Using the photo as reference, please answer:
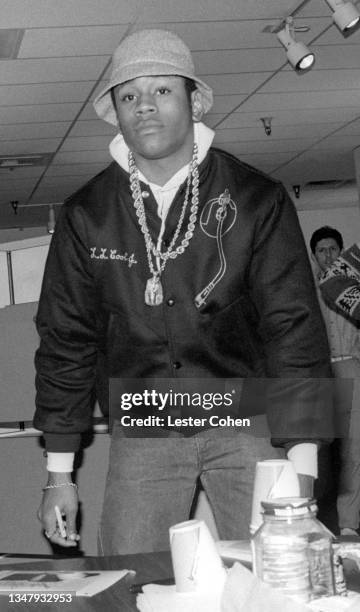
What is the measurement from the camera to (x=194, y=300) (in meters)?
1.80

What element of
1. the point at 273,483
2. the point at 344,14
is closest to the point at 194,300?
the point at 273,483

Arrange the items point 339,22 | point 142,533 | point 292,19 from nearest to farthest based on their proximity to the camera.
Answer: point 142,533
point 339,22
point 292,19

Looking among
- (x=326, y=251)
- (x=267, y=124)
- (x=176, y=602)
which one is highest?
(x=267, y=124)

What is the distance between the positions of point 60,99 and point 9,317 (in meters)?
3.83

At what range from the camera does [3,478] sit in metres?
3.79

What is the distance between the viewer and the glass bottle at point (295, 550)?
42.6 inches

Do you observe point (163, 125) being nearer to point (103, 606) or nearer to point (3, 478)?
point (103, 606)

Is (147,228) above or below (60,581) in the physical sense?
above

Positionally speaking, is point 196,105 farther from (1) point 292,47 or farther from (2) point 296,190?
→ (2) point 296,190

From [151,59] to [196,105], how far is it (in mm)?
143

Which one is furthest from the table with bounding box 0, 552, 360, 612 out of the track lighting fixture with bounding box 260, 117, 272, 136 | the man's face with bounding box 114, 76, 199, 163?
the track lighting fixture with bounding box 260, 117, 272, 136

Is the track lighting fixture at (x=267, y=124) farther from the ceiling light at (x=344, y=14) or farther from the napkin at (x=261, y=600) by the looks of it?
the napkin at (x=261, y=600)

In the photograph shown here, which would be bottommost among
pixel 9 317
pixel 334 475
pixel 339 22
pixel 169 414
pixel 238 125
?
pixel 334 475

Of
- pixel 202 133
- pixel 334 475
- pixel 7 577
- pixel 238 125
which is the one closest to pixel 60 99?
pixel 238 125
